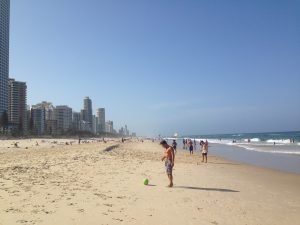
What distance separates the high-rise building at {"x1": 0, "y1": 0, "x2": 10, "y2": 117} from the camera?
148 m

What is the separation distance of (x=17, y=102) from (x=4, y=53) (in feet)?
93.0

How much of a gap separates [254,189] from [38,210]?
8.95 meters

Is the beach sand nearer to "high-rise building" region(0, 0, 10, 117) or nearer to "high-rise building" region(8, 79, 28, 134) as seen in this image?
"high-rise building" region(0, 0, 10, 117)

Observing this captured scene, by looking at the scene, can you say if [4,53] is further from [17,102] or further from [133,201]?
[133,201]

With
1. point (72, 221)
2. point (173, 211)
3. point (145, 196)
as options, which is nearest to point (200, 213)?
point (173, 211)

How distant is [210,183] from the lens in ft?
49.5

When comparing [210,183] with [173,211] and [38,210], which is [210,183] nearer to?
[173,211]

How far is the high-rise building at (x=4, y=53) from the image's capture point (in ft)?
486

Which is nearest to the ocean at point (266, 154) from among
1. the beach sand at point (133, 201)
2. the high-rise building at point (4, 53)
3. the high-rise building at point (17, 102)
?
the beach sand at point (133, 201)

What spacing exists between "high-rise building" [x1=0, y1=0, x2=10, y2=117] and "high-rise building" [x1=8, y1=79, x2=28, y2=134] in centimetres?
1738

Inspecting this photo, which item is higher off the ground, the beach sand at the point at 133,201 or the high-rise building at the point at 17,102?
the high-rise building at the point at 17,102

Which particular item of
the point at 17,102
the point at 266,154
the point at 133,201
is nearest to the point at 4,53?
the point at 17,102

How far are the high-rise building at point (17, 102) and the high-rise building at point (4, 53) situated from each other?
1738 cm

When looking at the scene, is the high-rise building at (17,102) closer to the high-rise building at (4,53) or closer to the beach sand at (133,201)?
the high-rise building at (4,53)
